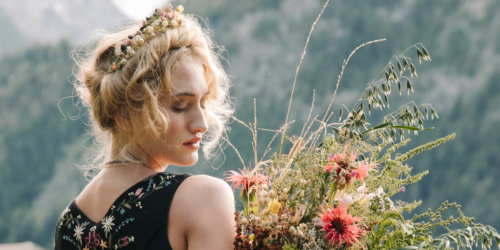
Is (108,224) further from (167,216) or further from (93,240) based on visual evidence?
(167,216)

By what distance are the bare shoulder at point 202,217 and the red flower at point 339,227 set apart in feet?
0.87

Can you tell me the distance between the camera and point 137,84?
4.61 ft

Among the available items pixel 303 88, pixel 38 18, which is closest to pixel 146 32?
pixel 303 88

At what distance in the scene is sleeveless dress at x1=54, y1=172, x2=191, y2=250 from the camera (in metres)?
1.25

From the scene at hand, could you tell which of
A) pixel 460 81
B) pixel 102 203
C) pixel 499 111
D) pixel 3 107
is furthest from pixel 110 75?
pixel 3 107

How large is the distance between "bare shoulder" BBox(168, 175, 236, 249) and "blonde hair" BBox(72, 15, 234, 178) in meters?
0.23

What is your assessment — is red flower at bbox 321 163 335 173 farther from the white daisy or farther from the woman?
the white daisy

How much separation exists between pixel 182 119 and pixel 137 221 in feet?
1.13

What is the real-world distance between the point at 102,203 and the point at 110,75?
424 mm

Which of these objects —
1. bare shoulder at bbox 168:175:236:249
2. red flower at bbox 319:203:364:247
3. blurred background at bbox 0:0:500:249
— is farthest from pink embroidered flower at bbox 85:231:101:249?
blurred background at bbox 0:0:500:249

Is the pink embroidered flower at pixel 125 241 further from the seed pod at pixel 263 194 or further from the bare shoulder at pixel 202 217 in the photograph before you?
the seed pod at pixel 263 194

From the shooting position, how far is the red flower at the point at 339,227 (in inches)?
48.8

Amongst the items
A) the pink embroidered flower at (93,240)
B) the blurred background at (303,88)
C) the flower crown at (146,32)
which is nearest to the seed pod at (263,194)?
the pink embroidered flower at (93,240)

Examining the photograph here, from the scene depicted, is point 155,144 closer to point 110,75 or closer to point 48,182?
point 110,75
